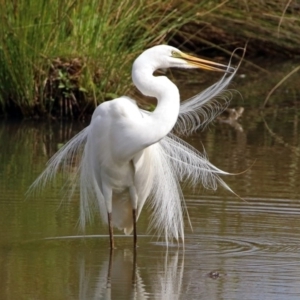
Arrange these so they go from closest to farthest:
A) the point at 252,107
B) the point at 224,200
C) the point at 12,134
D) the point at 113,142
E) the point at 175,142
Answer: the point at 113,142 → the point at 175,142 → the point at 224,200 → the point at 12,134 → the point at 252,107

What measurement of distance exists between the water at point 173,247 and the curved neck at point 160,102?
2.41 ft

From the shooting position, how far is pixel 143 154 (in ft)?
20.1

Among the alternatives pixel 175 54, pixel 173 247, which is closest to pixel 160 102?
pixel 175 54

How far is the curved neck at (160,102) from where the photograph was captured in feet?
18.3

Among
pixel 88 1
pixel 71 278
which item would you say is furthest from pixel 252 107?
pixel 71 278

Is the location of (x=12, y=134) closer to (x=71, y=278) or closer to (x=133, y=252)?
(x=133, y=252)

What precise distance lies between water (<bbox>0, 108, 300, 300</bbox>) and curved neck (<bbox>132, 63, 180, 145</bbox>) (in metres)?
0.73

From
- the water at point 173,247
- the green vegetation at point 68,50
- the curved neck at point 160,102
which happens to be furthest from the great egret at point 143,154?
the green vegetation at point 68,50

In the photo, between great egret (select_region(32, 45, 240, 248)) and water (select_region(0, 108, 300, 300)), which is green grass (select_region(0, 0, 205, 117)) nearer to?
water (select_region(0, 108, 300, 300))

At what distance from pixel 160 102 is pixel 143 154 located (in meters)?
0.60

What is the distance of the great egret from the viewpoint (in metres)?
5.65

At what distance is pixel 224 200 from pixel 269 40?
30.5 feet

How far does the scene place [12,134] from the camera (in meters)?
10.1

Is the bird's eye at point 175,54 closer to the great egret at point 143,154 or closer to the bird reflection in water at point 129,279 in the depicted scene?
the great egret at point 143,154
